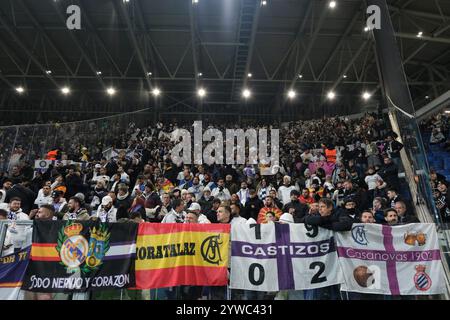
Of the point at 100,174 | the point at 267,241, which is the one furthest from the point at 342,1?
the point at 267,241

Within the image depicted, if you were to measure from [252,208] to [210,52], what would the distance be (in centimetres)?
1386

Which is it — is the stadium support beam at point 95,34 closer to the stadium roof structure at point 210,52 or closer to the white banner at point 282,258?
the stadium roof structure at point 210,52

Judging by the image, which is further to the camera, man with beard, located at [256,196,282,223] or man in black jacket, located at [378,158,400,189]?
man in black jacket, located at [378,158,400,189]

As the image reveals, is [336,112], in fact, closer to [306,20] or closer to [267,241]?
[306,20]

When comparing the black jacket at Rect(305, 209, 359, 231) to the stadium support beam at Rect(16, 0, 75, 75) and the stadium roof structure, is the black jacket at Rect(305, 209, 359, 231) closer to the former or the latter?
the stadium roof structure

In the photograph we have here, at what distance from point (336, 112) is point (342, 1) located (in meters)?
10.6

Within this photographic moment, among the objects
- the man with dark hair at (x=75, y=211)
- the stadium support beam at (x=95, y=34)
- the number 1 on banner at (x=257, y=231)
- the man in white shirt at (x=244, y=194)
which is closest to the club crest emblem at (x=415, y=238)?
the number 1 on banner at (x=257, y=231)

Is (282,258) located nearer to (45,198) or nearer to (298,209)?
(298,209)

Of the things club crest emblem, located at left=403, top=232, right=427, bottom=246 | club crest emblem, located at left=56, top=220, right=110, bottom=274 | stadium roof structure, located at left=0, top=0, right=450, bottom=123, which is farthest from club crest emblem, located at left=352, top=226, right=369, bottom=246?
stadium roof structure, located at left=0, top=0, right=450, bottom=123

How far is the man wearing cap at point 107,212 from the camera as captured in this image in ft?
23.5

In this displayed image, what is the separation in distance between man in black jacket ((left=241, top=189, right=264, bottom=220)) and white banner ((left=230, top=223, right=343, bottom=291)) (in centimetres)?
295

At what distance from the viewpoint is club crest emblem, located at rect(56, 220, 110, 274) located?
177 inches

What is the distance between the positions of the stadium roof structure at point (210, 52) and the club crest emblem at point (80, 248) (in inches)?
478

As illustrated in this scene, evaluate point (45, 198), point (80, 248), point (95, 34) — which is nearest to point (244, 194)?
point (45, 198)
